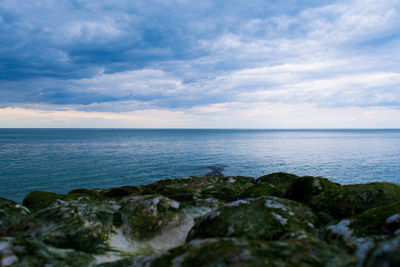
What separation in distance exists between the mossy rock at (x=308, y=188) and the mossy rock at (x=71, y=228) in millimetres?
11121

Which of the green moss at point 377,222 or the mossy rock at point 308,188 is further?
the mossy rock at point 308,188

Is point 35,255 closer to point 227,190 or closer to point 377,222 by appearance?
point 377,222

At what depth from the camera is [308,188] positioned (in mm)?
14383

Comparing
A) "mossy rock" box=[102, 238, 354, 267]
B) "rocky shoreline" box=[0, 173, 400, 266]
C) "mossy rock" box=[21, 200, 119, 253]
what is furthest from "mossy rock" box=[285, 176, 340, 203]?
"mossy rock" box=[21, 200, 119, 253]

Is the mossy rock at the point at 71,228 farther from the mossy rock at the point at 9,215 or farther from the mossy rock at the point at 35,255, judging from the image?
the mossy rock at the point at 9,215

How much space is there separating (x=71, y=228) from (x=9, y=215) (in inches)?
171

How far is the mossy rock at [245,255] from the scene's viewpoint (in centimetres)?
498

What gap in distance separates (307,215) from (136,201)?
7738mm

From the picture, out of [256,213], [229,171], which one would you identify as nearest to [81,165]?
[229,171]

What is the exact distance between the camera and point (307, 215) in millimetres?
9312

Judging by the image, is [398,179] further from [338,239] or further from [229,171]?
[338,239]

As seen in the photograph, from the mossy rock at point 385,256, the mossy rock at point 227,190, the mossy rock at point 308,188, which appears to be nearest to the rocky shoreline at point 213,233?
the mossy rock at point 385,256

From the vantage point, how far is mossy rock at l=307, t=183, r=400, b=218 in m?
10.6

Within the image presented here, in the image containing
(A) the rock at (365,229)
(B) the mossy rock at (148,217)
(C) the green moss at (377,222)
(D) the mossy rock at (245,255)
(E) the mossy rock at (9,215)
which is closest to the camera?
(D) the mossy rock at (245,255)
